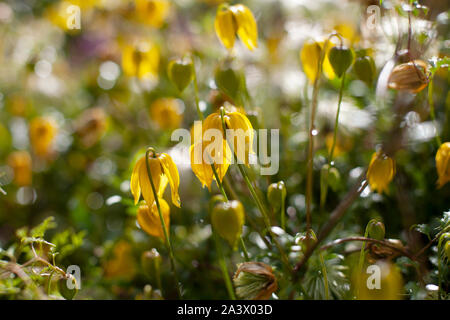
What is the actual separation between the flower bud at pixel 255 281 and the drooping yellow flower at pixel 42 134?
35.3 inches

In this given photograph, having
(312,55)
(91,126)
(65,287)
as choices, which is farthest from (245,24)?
(91,126)

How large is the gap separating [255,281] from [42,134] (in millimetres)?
924

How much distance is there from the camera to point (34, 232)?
57cm

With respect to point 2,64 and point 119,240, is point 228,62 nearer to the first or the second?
point 119,240

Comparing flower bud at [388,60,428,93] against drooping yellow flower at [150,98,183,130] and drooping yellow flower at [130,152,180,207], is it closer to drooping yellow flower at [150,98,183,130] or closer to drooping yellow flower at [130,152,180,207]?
drooping yellow flower at [130,152,180,207]

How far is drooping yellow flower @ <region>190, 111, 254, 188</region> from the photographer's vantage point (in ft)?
1.83

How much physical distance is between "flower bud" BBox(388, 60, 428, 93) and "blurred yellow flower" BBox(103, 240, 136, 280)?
0.63 metres

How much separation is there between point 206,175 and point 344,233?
12.0 inches

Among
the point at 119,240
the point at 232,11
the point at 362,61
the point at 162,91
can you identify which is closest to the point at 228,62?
the point at 232,11

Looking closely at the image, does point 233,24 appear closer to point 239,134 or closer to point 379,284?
point 239,134

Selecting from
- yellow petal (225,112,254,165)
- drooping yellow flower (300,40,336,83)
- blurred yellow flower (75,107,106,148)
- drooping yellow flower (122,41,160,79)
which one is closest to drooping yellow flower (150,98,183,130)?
drooping yellow flower (122,41,160,79)

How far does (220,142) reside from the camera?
563mm

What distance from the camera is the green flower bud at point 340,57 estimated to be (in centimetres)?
65

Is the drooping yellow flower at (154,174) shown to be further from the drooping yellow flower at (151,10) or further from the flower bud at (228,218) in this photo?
the drooping yellow flower at (151,10)
